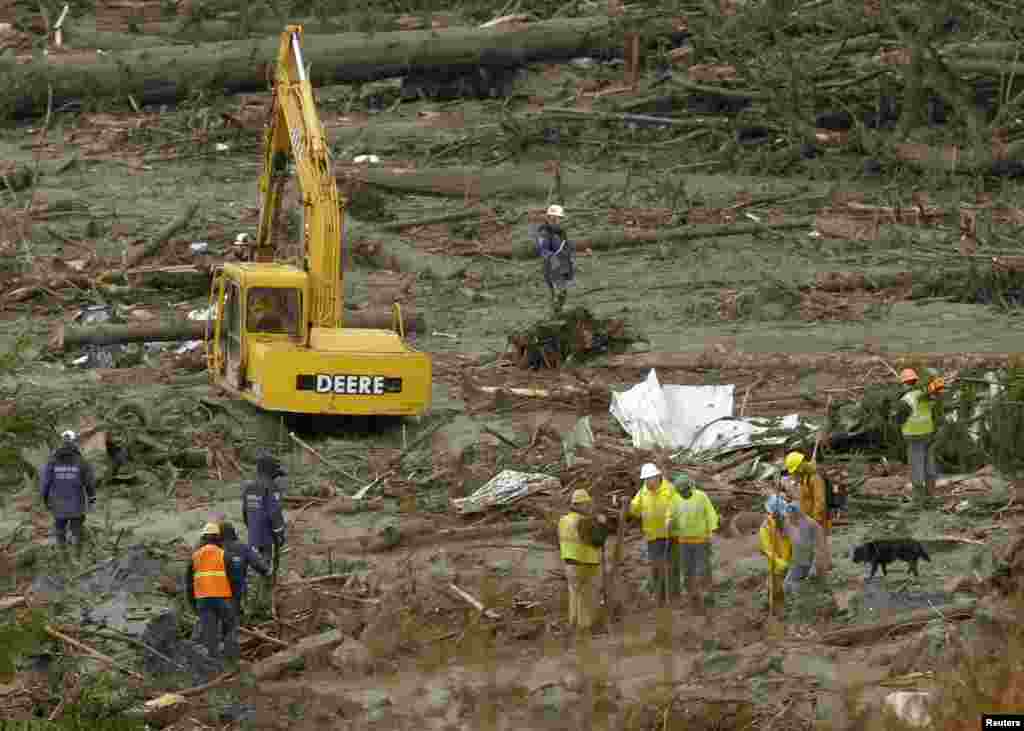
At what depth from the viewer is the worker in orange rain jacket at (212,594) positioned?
47.2ft

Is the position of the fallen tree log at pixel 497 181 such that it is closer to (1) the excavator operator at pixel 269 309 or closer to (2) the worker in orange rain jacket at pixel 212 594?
(1) the excavator operator at pixel 269 309

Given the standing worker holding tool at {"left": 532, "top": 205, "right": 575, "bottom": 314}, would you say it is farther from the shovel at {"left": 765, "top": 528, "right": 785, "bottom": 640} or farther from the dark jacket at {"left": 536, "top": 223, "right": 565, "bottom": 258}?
the shovel at {"left": 765, "top": 528, "right": 785, "bottom": 640}

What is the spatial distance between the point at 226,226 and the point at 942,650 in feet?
54.4

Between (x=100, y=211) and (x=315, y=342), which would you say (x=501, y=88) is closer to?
(x=100, y=211)

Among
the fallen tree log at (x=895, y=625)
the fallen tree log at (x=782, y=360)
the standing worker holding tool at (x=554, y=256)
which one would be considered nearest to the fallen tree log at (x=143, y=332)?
the standing worker holding tool at (x=554, y=256)

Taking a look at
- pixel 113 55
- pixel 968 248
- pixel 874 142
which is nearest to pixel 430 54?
pixel 113 55

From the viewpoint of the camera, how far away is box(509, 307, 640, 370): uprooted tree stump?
21.8 meters

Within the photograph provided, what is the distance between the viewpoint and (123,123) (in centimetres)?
3222

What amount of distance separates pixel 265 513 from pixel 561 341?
675 cm

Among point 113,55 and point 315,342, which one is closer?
point 315,342

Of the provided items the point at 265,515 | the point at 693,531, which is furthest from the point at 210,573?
the point at 693,531

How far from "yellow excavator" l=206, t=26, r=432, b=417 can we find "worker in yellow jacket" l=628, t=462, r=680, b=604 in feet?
15.3

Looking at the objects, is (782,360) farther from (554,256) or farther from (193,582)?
(193,582)

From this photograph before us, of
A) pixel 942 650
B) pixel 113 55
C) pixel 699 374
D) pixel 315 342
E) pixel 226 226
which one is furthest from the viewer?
pixel 113 55
